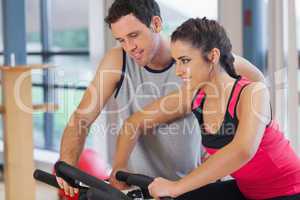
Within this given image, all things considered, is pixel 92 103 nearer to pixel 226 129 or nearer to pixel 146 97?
pixel 146 97

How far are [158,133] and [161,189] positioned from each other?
1.76 feet

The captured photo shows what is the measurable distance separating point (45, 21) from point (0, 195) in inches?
72.5

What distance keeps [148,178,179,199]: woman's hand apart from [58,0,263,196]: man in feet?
1.52

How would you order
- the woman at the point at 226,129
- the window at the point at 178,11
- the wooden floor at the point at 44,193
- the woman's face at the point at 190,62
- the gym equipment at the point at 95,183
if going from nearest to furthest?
the gym equipment at the point at 95,183, the woman at the point at 226,129, the woman's face at the point at 190,62, the window at the point at 178,11, the wooden floor at the point at 44,193

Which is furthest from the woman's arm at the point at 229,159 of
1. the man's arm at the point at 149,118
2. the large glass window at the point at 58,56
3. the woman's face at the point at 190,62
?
the large glass window at the point at 58,56

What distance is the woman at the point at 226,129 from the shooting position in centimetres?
125

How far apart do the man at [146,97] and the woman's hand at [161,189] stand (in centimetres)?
46

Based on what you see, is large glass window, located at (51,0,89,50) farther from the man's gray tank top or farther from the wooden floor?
the man's gray tank top

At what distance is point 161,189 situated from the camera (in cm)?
123

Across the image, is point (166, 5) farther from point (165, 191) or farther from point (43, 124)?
point (165, 191)

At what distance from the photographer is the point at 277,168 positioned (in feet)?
4.50

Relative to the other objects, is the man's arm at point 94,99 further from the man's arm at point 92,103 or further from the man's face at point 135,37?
the man's face at point 135,37

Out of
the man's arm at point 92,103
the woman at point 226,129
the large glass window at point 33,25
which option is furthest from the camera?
the large glass window at point 33,25

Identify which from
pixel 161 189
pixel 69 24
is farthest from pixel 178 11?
pixel 161 189
